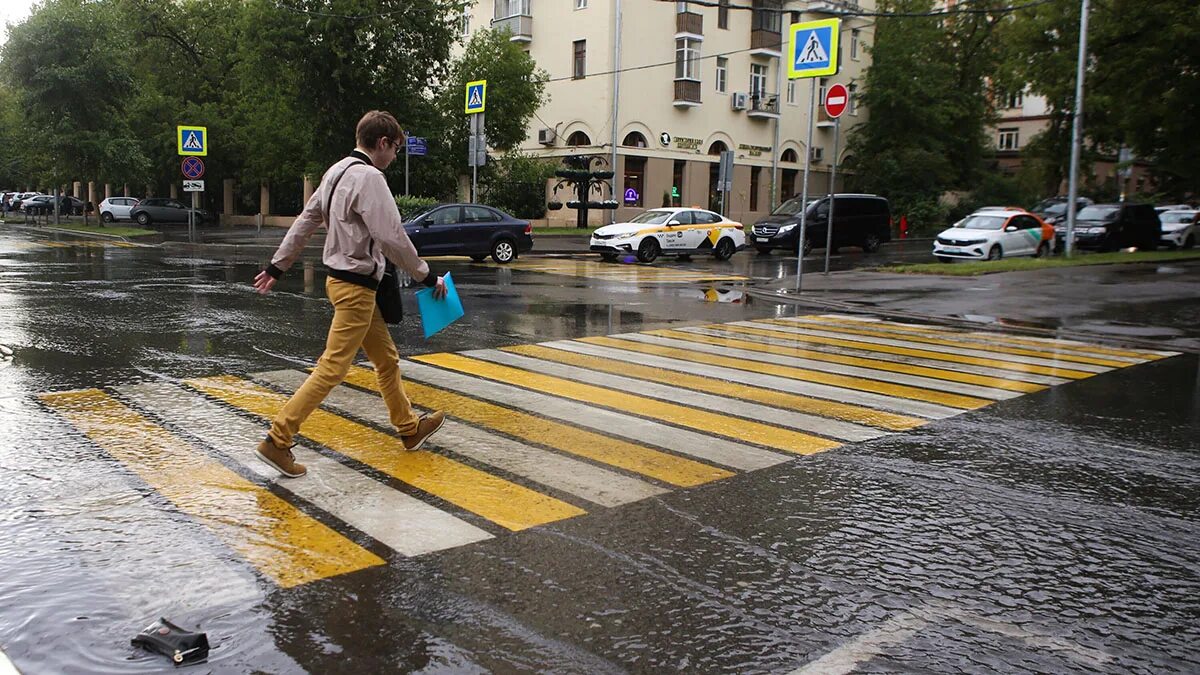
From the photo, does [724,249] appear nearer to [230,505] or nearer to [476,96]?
[476,96]

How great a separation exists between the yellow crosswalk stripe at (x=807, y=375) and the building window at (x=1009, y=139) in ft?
235

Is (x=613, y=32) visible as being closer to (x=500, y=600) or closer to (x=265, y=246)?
(x=265, y=246)

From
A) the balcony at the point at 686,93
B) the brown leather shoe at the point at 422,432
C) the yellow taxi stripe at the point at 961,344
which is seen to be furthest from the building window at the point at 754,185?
the brown leather shoe at the point at 422,432

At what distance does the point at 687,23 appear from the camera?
4381 cm

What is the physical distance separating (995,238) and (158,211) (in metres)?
39.5

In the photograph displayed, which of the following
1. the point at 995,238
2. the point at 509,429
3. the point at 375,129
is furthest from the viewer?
the point at 995,238

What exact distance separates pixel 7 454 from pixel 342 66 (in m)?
28.3

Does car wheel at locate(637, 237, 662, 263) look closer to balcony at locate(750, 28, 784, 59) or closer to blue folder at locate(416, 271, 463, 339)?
blue folder at locate(416, 271, 463, 339)

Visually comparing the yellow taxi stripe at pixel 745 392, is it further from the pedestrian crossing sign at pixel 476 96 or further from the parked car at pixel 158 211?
the parked car at pixel 158 211

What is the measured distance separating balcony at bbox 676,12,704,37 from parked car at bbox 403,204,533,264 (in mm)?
22070

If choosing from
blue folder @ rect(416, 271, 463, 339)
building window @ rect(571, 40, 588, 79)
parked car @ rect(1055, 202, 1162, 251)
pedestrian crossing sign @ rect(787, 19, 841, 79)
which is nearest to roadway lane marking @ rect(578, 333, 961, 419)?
blue folder @ rect(416, 271, 463, 339)

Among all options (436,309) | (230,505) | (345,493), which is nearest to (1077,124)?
(436,309)

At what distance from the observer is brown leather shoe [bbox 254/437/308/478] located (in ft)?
16.9

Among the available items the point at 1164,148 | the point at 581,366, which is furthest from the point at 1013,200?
the point at 581,366
